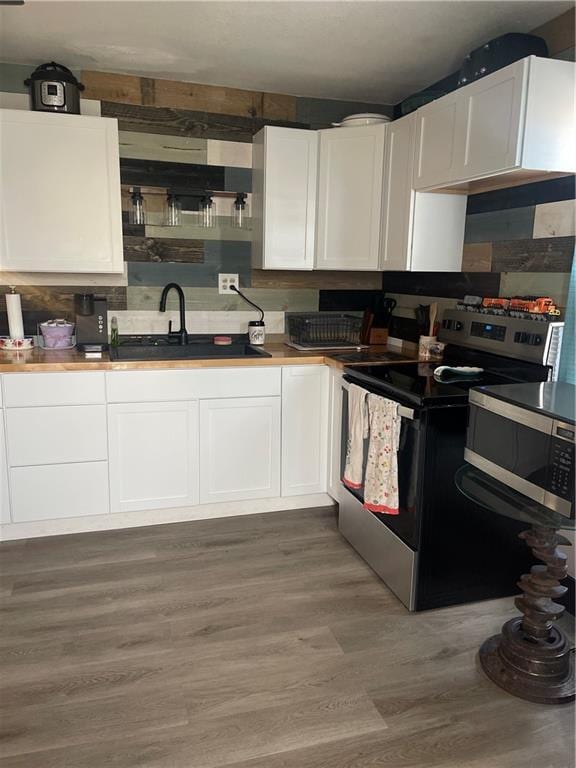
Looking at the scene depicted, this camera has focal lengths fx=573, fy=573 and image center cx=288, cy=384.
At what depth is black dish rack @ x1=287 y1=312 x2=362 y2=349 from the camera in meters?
3.33

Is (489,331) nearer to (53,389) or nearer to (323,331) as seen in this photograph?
(323,331)

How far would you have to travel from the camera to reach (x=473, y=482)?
2002 millimetres

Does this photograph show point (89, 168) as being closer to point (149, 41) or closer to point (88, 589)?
point (149, 41)

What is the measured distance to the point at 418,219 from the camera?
9.50 ft

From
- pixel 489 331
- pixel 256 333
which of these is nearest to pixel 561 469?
pixel 489 331

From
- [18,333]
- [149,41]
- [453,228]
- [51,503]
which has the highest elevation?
[149,41]

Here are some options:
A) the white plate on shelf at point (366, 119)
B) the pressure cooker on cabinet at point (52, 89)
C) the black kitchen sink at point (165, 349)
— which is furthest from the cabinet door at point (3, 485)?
the white plate on shelf at point (366, 119)

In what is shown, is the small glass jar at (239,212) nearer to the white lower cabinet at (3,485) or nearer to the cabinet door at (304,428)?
the cabinet door at (304,428)

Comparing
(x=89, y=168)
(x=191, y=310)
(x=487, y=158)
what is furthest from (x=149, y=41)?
(x=487, y=158)

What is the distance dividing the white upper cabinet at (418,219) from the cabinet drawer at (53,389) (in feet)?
5.49

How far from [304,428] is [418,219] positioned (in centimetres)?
125

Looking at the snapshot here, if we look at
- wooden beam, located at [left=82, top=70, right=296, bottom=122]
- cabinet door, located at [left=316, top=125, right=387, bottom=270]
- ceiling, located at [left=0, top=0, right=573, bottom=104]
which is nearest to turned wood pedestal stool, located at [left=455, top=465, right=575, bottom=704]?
cabinet door, located at [left=316, top=125, right=387, bottom=270]

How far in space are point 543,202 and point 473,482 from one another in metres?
1.27

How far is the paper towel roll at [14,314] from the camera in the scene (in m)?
2.99
